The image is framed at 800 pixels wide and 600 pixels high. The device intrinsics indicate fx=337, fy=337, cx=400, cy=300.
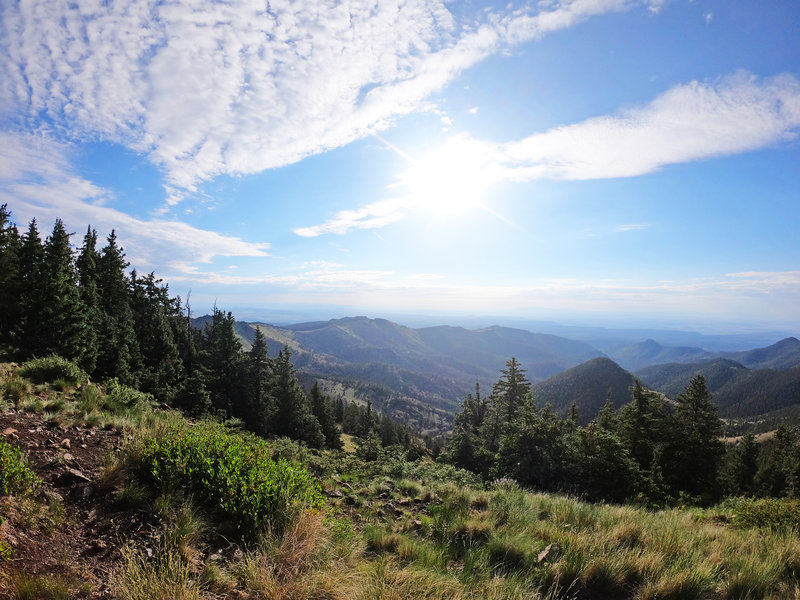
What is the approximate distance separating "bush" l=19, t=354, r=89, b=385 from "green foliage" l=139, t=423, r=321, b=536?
883cm

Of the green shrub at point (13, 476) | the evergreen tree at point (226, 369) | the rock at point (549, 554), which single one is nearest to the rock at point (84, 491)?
the green shrub at point (13, 476)

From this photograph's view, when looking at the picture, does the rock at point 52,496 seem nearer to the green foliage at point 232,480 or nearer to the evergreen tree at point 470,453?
the green foliage at point 232,480

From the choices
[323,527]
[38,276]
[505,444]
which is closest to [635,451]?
[505,444]

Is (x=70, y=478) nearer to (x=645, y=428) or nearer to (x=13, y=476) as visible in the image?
(x=13, y=476)

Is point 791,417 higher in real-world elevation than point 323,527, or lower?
lower

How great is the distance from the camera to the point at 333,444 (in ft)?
150

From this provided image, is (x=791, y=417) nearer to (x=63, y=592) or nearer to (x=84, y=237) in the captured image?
(x=63, y=592)

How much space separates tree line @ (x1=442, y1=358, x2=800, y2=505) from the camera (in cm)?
1664

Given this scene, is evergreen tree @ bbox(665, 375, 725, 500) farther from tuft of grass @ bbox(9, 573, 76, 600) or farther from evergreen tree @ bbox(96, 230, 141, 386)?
evergreen tree @ bbox(96, 230, 141, 386)

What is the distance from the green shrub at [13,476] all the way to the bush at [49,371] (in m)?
9.10

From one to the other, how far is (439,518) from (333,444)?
141 ft

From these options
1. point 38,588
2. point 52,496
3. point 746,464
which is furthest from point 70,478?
point 746,464

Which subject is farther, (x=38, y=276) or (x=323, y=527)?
(x=38, y=276)

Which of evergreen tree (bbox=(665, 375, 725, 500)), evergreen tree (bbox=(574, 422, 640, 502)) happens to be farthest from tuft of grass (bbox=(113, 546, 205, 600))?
evergreen tree (bbox=(665, 375, 725, 500))
